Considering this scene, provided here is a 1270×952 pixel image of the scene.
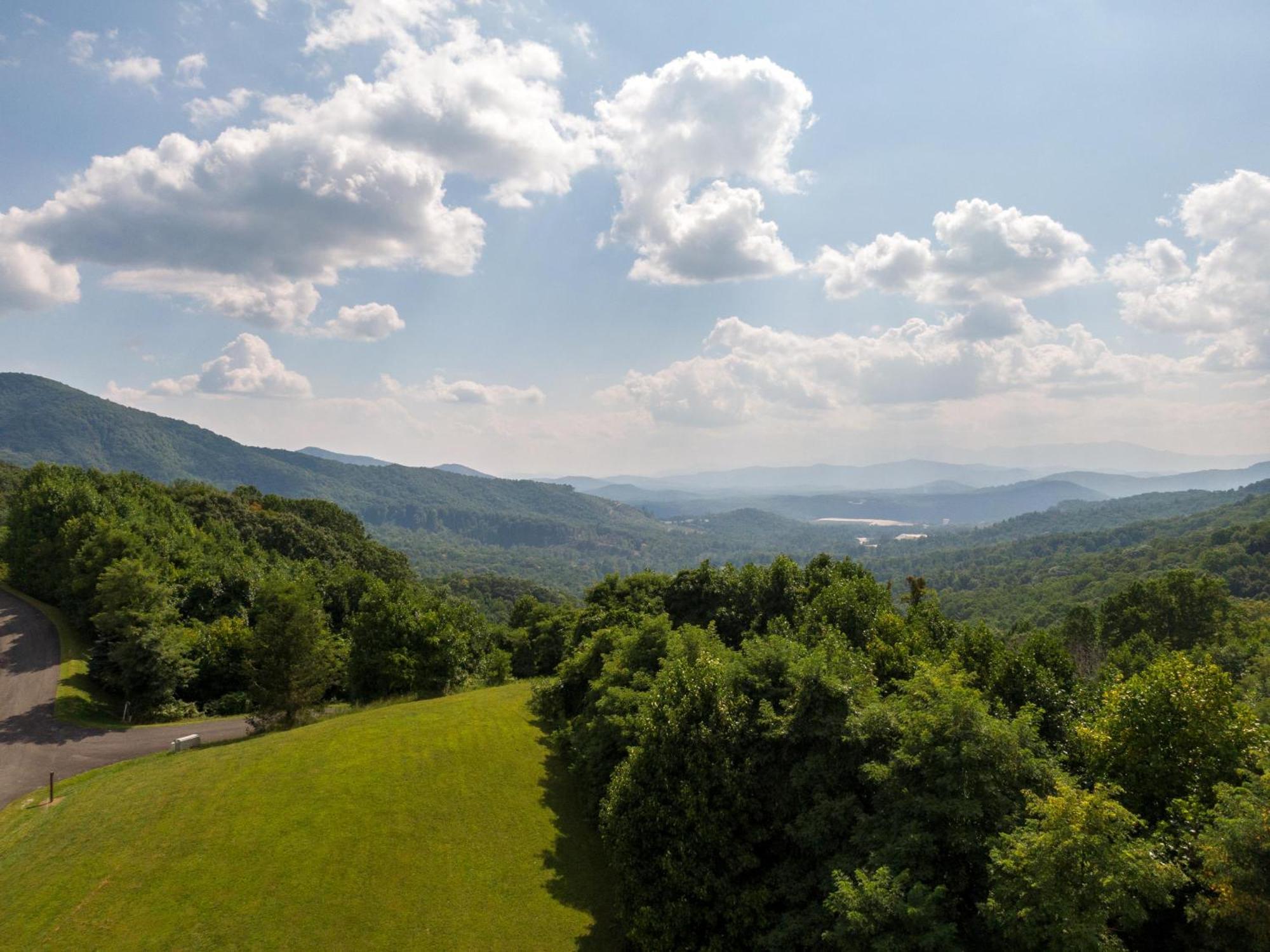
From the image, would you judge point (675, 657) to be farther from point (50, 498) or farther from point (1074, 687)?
point (50, 498)

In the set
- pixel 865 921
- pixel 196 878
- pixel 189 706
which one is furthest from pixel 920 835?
pixel 189 706

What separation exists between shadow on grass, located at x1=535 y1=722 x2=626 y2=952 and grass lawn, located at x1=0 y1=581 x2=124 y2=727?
3174 cm

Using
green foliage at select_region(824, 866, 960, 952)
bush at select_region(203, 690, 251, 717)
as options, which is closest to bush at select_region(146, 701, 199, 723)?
bush at select_region(203, 690, 251, 717)

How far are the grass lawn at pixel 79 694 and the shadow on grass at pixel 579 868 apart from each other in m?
31.7

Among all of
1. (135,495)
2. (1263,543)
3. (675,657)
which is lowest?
(1263,543)

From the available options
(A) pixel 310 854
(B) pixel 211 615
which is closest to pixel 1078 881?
(A) pixel 310 854

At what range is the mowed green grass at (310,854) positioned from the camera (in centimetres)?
1969

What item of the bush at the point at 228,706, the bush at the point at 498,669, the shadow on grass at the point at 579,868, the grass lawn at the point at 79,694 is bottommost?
the bush at the point at 498,669

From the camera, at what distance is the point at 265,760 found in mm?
29094

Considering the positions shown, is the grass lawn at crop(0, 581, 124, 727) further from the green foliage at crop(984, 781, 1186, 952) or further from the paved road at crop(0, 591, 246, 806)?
the green foliage at crop(984, 781, 1186, 952)

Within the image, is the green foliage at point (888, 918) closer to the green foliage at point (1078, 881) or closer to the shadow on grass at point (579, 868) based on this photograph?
the green foliage at point (1078, 881)

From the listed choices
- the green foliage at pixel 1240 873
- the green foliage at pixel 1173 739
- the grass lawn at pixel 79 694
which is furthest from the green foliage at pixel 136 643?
the green foliage at pixel 1240 873

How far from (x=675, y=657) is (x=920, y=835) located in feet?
43.9

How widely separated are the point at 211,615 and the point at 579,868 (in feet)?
188
